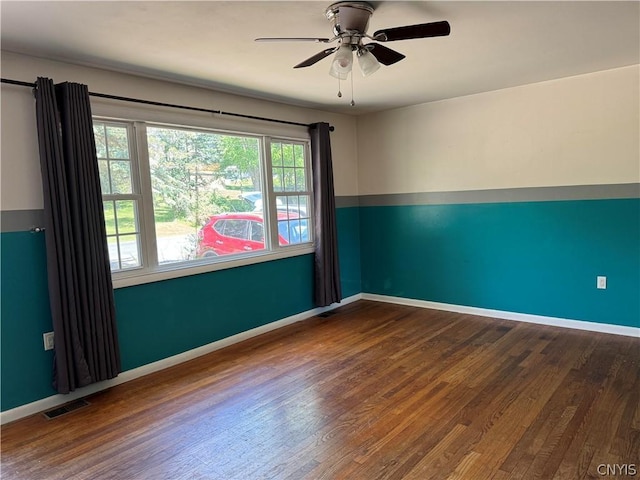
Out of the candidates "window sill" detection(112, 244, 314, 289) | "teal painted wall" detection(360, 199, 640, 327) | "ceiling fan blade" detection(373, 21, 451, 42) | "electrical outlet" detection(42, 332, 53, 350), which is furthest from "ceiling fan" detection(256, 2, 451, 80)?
"teal painted wall" detection(360, 199, 640, 327)

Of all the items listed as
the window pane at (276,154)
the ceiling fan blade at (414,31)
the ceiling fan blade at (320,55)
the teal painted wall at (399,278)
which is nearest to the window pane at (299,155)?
the window pane at (276,154)

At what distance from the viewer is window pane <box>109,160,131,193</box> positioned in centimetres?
318

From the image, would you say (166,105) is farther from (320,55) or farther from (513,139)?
(513,139)

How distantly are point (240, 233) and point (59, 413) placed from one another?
208cm

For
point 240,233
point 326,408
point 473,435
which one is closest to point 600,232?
point 473,435

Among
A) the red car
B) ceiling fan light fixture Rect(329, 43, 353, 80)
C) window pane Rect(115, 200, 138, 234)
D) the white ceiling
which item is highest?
the white ceiling

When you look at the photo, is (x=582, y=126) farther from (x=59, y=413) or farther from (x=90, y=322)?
(x=59, y=413)

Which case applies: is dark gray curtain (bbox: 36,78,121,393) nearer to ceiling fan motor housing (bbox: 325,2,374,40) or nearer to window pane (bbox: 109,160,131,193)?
window pane (bbox: 109,160,131,193)

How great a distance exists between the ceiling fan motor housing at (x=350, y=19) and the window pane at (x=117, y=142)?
6.15ft

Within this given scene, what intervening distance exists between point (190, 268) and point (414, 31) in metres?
2.57

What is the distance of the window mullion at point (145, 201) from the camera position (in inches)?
130

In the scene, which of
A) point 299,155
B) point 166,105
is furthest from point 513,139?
point 166,105

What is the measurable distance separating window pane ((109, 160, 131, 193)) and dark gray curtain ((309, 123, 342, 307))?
2069 mm

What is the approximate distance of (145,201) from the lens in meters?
3.34
